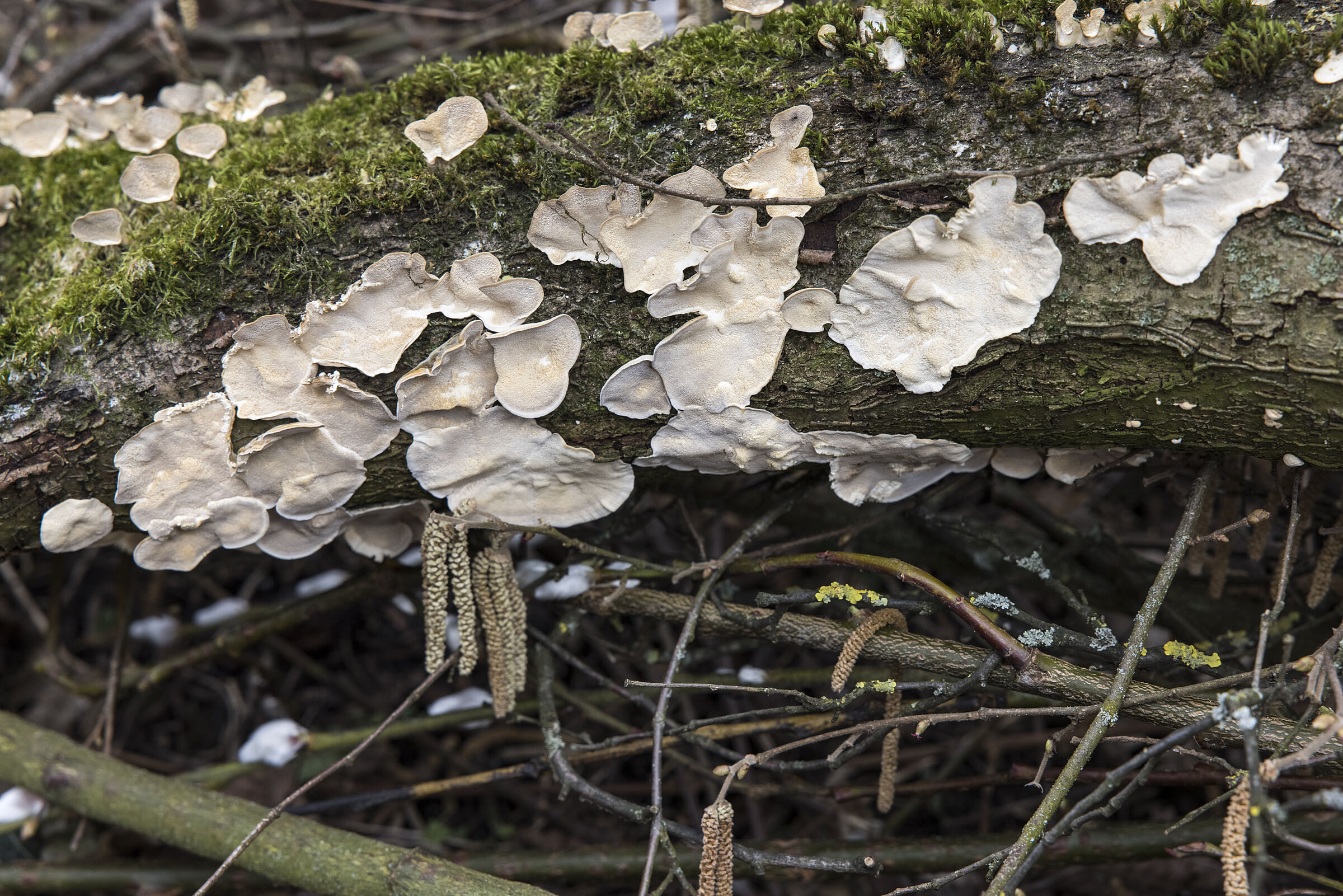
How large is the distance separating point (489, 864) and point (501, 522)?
1.18 m

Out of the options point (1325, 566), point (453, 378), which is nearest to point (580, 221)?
point (453, 378)

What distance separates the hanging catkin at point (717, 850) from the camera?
63.8 inches

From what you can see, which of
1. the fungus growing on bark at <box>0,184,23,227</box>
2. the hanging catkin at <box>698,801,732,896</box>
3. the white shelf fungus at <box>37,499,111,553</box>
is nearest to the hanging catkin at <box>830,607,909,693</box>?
the hanging catkin at <box>698,801,732,896</box>

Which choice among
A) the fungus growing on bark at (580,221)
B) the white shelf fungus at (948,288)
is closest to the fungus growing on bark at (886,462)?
the white shelf fungus at (948,288)

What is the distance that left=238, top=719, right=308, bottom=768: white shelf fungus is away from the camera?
2646mm

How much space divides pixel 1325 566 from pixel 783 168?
1.57 m

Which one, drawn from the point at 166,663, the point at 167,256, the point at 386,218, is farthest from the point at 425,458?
the point at 166,663

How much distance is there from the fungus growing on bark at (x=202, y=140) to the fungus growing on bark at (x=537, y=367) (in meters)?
0.94

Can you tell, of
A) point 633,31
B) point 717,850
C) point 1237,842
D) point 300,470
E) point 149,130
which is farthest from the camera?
point 149,130

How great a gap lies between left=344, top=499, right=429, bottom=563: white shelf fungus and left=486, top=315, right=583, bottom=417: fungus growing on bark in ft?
1.55

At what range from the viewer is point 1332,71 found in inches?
58.7

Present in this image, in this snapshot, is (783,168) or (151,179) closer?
(783,168)

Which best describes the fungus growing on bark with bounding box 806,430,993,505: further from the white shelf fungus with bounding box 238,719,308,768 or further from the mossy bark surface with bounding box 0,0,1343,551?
the white shelf fungus with bounding box 238,719,308,768

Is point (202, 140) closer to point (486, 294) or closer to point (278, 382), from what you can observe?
point (278, 382)
